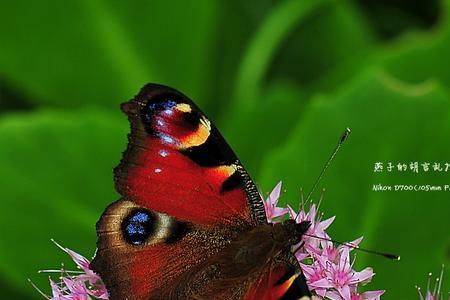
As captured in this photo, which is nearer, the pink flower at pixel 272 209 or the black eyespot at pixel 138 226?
the black eyespot at pixel 138 226

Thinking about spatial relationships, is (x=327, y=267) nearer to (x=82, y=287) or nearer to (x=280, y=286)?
(x=280, y=286)

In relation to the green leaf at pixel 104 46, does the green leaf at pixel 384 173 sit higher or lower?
lower

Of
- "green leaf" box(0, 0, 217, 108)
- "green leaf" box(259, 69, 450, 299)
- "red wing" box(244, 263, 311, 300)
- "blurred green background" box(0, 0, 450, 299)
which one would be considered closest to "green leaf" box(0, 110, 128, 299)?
"blurred green background" box(0, 0, 450, 299)

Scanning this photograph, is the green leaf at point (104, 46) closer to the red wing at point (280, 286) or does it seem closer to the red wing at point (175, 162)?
the red wing at point (175, 162)

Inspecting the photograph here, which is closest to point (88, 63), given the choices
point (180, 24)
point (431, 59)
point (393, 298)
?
point (180, 24)

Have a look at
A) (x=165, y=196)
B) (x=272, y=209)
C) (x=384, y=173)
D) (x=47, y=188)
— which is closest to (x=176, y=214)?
(x=165, y=196)

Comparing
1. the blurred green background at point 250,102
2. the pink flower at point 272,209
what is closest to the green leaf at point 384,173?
the blurred green background at point 250,102
